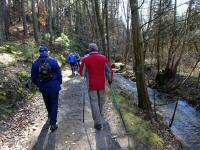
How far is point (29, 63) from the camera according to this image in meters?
19.3

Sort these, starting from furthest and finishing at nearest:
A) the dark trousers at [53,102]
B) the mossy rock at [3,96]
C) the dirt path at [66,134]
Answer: the mossy rock at [3,96]
the dark trousers at [53,102]
the dirt path at [66,134]

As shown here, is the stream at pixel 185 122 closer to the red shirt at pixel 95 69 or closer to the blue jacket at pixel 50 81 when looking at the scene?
the red shirt at pixel 95 69

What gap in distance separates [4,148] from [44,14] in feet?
123

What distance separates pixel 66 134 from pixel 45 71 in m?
1.78

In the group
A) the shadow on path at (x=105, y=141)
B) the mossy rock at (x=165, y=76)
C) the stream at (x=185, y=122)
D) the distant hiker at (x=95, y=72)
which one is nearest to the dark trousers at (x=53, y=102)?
the distant hiker at (x=95, y=72)

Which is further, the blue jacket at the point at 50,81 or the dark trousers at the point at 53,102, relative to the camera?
the dark trousers at the point at 53,102

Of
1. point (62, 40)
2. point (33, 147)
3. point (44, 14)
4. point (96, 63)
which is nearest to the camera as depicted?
point (33, 147)

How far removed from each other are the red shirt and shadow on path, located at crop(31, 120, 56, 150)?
1.58 m

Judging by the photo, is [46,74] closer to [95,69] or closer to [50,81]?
[50,81]

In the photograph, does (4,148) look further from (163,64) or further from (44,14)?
(44,14)

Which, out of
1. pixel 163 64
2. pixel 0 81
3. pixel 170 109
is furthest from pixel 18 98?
pixel 163 64

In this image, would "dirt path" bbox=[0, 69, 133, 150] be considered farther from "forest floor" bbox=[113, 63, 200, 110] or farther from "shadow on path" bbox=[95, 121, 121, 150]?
"forest floor" bbox=[113, 63, 200, 110]

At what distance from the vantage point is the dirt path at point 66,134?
308 inches

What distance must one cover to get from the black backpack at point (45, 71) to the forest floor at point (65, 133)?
151 cm
